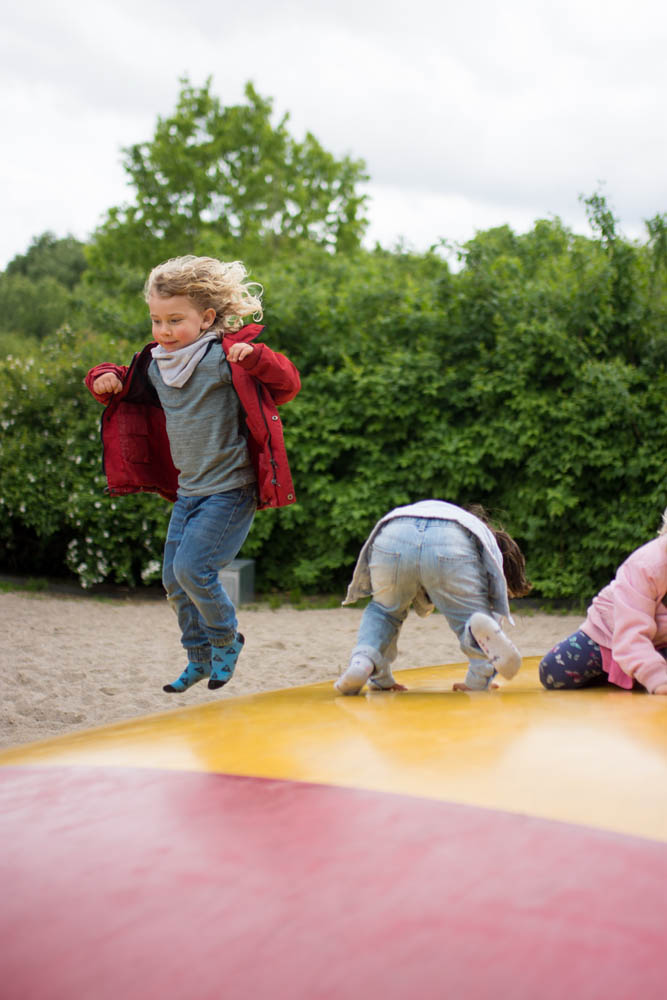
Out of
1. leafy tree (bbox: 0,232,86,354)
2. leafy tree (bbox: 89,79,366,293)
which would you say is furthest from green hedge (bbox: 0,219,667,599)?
leafy tree (bbox: 0,232,86,354)

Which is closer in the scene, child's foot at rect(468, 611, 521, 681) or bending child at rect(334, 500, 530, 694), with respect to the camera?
child's foot at rect(468, 611, 521, 681)

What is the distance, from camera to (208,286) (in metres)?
3.44

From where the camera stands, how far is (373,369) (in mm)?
9219

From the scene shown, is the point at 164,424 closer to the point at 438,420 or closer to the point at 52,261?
the point at 438,420

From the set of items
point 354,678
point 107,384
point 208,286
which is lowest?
point 354,678

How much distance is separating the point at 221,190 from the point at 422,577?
22.6 m

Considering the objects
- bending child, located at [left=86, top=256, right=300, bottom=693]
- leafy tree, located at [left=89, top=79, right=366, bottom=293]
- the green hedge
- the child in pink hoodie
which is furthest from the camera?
leafy tree, located at [left=89, top=79, right=366, bottom=293]

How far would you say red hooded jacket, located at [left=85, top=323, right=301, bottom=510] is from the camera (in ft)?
10.8

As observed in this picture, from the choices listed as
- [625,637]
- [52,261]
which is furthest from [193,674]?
[52,261]

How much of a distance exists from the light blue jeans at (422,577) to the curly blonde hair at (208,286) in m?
1.13

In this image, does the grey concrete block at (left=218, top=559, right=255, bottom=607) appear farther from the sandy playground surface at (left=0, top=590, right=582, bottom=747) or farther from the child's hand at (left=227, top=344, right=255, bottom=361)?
the child's hand at (left=227, top=344, right=255, bottom=361)

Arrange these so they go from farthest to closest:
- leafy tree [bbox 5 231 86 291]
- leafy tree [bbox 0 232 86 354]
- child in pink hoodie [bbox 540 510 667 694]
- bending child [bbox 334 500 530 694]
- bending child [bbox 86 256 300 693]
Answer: leafy tree [bbox 5 231 86 291] < leafy tree [bbox 0 232 86 354] < bending child [bbox 86 256 300 693] < bending child [bbox 334 500 530 694] < child in pink hoodie [bbox 540 510 667 694]

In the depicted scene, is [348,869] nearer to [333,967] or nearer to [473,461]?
[333,967]

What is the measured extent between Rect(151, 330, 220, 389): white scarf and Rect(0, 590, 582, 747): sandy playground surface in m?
1.58
